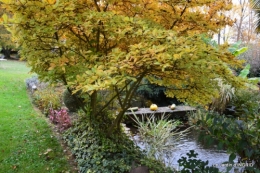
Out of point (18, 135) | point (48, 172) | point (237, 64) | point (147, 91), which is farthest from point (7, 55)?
point (237, 64)

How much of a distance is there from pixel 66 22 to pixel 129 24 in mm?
729

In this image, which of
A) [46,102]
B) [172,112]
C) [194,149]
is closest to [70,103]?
[46,102]

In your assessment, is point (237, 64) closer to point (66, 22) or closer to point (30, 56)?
point (66, 22)

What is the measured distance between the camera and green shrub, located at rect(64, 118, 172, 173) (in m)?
3.15

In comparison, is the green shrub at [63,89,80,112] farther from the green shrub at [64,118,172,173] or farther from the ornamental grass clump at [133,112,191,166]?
the green shrub at [64,118,172,173]

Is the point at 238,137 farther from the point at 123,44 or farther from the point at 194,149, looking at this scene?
the point at 194,149

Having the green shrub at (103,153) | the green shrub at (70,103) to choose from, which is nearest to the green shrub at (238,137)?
the green shrub at (103,153)

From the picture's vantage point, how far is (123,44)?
340cm

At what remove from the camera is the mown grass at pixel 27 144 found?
143 inches

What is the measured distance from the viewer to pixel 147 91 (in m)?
8.52

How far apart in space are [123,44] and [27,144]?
2610mm

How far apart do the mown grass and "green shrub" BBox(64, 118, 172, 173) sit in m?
0.32

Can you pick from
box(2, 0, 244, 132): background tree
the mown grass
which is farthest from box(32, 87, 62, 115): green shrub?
box(2, 0, 244, 132): background tree

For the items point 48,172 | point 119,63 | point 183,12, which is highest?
point 183,12
